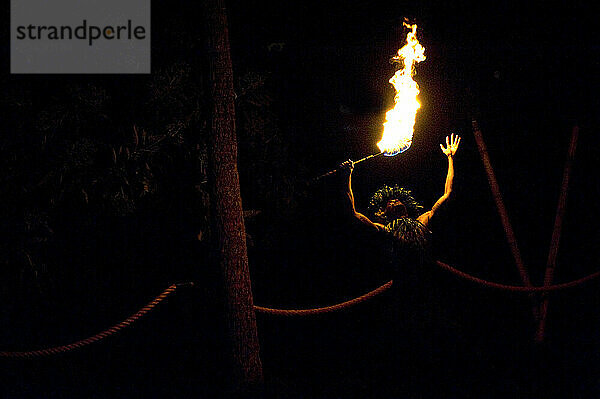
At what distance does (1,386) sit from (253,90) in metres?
4.02

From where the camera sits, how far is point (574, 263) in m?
7.16

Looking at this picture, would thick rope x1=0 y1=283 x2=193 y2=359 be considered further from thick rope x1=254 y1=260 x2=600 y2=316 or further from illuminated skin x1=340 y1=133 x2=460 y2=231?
illuminated skin x1=340 y1=133 x2=460 y2=231

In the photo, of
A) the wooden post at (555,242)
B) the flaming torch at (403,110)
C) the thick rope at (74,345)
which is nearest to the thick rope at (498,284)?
the wooden post at (555,242)

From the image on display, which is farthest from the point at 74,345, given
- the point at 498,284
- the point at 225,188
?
the point at 498,284

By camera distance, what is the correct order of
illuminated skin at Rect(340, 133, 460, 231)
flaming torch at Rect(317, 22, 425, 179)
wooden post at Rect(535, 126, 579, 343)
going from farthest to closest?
wooden post at Rect(535, 126, 579, 343) → flaming torch at Rect(317, 22, 425, 179) → illuminated skin at Rect(340, 133, 460, 231)

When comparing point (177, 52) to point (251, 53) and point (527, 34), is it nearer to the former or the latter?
point (251, 53)

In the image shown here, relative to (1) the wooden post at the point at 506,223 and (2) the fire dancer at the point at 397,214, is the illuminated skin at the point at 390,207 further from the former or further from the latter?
(1) the wooden post at the point at 506,223

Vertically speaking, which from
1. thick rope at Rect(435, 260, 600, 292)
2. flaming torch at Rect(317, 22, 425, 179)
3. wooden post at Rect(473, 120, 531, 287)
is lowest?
thick rope at Rect(435, 260, 600, 292)

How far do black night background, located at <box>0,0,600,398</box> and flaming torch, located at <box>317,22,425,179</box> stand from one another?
92cm

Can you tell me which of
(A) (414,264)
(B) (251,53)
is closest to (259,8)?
(B) (251,53)

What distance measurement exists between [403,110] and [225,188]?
1844 mm

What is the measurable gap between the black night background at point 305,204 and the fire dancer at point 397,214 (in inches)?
10.3

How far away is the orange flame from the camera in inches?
178

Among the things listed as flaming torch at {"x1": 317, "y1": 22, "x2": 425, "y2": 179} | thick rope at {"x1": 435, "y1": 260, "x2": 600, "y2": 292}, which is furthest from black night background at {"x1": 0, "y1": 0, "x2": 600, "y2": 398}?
flaming torch at {"x1": 317, "y1": 22, "x2": 425, "y2": 179}
